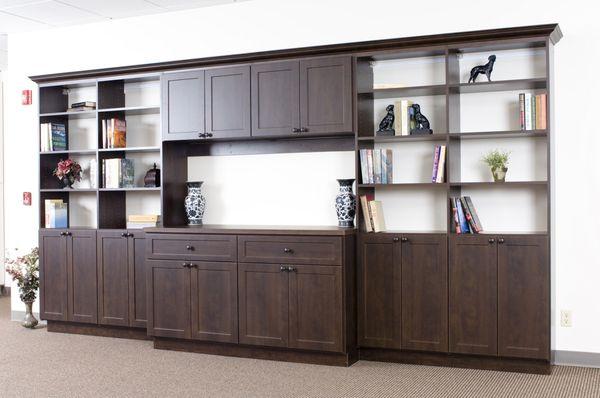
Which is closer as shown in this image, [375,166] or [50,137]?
[375,166]

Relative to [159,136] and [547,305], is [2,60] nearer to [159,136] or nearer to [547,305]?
[159,136]

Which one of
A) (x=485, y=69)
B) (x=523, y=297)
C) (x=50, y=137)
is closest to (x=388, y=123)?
(x=485, y=69)

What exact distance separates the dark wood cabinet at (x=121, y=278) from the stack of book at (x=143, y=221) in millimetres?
115

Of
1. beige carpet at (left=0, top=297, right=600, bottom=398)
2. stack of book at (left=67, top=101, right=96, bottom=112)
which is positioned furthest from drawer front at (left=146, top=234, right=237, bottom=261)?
stack of book at (left=67, top=101, right=96, bottom=112)

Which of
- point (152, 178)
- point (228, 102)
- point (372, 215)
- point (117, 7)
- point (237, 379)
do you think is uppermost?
point (117, 7)

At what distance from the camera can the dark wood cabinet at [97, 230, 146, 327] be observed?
5660 millimetres

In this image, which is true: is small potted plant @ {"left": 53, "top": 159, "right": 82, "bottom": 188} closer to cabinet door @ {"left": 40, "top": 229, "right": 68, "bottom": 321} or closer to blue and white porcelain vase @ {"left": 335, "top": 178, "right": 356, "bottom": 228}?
cabinet door @ {"left": 40, "top": 229, "right": 68, "bottom": 321}

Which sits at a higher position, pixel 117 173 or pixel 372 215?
pixel 117 173

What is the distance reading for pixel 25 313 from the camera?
21.2 ft

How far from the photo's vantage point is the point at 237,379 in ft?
14.7

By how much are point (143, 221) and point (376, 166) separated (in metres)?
2.05

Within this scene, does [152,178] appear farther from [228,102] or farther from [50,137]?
[50,137]

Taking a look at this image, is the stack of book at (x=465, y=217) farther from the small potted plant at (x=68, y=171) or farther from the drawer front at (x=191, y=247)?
the small potted plant at (x=68, y=171)

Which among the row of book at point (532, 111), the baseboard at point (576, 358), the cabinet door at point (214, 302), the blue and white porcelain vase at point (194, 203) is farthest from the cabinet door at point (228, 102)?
the baseboard at point (576, 358)
